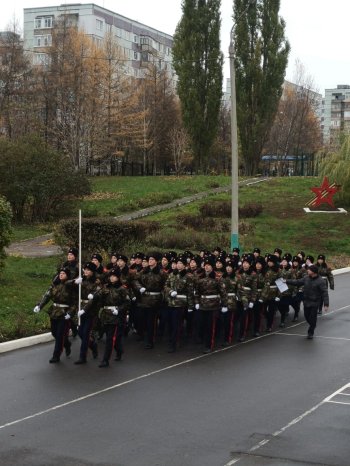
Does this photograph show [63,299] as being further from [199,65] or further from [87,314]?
[199,65]

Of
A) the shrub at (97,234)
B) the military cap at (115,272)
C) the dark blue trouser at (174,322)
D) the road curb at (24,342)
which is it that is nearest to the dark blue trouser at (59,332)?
the military cap at (115,272)

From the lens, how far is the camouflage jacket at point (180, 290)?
14266 millimetres

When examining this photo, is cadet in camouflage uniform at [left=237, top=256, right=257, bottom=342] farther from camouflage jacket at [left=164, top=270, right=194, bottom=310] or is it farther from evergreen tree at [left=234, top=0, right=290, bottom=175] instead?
evergreen tree at [left=234, top=0, right=290, bottom=175]

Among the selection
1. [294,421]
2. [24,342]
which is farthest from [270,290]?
[294,421]

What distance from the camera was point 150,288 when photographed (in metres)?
14.5

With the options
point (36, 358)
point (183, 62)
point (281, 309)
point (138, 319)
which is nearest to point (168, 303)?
point (138, 319)

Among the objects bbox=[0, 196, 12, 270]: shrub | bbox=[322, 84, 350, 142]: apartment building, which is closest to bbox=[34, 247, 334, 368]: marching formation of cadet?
bbox=[0, 196, 12, 270]: shrub

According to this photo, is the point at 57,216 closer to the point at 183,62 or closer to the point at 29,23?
the point at 183,62

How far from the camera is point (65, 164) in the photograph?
3797cm

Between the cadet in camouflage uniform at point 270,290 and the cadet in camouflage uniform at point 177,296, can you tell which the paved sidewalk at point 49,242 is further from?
the cadet in camouflage uniform at point 177,296

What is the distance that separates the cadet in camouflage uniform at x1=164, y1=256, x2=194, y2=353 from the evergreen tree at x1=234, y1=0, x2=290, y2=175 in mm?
40110

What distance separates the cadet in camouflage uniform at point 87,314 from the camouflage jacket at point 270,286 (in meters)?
4.27

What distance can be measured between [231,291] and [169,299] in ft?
4.34

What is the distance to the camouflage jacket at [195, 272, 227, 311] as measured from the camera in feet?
46.8
